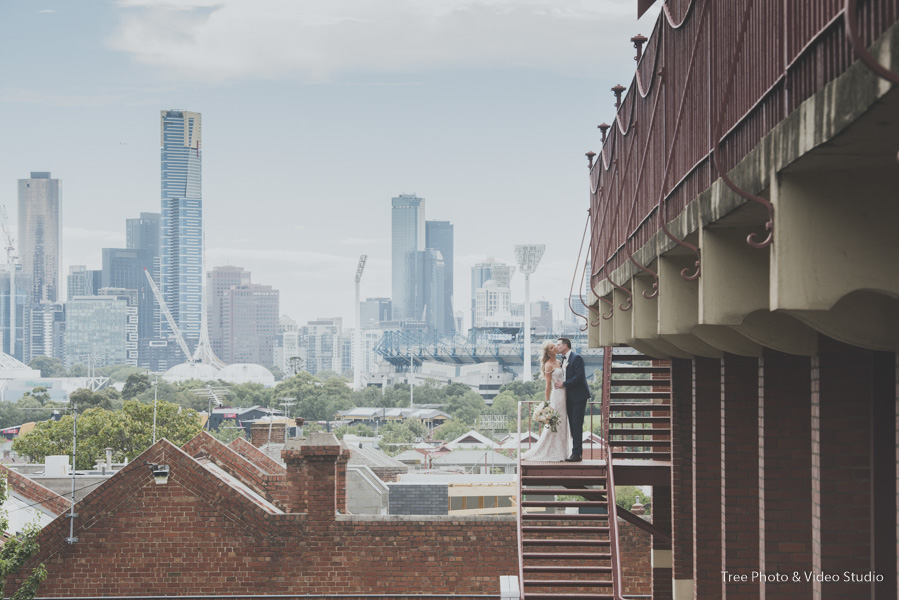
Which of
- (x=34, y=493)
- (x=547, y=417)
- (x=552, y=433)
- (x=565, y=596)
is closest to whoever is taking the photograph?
(x=565, y=596)

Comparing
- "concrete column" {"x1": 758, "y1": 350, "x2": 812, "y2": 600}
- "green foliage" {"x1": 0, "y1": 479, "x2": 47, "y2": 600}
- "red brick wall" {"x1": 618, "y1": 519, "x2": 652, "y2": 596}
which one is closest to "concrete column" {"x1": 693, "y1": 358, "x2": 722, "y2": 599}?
"concrete column" {"x1": 758, "y1": 350, "x2": 812, "y2": 600}

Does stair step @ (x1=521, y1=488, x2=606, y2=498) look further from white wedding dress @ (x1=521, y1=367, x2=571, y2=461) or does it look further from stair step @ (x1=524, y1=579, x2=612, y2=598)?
stair step @ (x1=524, y1=579, x2=612, y2=598)

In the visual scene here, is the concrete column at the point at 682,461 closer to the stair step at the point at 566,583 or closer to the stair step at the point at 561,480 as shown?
the stair step at the point at 566,583

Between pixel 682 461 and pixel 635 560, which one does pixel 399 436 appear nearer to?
pixel 635 560

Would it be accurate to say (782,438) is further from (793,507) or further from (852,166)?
(852,166)

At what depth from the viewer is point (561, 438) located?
13.8m

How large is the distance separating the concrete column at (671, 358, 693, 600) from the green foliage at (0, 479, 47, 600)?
11152 mm

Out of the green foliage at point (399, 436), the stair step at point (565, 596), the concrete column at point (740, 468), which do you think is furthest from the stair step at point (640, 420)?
the green foliage at point (399, 436)

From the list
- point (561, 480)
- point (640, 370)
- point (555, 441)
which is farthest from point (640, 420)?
point (561, 480)

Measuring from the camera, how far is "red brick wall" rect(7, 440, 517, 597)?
18.1 metres

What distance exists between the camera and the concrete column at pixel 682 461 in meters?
11.5

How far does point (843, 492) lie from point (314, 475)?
13.1 metres

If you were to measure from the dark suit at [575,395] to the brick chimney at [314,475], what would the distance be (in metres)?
5.67

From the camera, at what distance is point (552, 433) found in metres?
13.7
